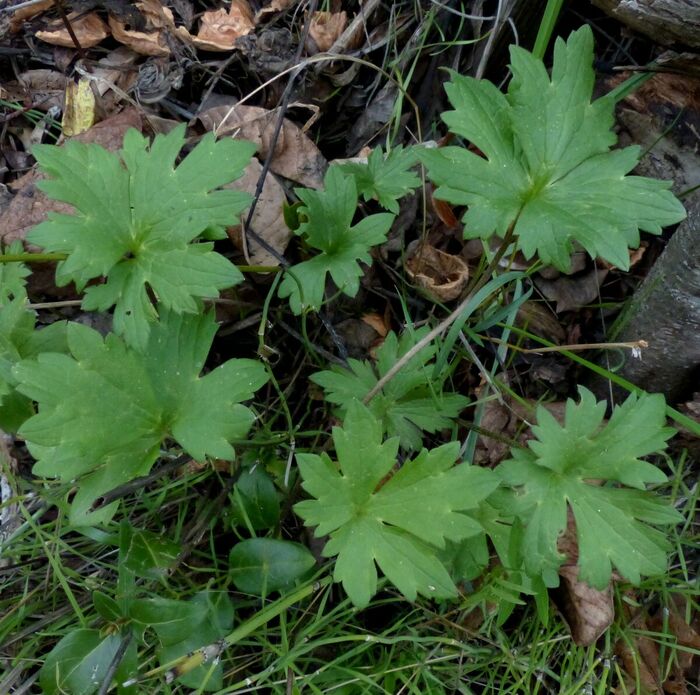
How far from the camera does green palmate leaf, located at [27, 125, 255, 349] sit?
5.31 ft

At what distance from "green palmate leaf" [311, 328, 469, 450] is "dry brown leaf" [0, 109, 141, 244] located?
105 cm

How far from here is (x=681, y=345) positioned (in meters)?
1.91

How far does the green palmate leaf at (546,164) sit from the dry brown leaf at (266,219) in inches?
25.7

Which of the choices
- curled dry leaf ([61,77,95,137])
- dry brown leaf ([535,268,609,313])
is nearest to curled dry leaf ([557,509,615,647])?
dry brown leaf ([535,268,609,313])

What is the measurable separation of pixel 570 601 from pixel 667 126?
4.76 ft

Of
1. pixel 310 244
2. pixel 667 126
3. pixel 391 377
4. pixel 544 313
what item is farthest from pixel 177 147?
pixel 667 126

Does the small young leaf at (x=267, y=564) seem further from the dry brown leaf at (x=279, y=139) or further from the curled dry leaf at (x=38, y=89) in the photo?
the curled dry leaf at (x=38, y=89)

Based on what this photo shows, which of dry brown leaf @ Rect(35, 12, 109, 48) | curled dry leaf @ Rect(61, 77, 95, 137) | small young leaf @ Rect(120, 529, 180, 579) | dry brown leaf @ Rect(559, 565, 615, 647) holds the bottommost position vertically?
dry brown leaf @ Rect(559, 565, 615, 647)

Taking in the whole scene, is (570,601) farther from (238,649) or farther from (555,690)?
(238,649)

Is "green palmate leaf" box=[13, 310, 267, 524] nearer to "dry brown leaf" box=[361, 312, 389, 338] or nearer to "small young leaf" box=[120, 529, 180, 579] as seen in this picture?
"small young leaf" box=[120, 529, 180, 579]

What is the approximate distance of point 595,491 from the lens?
1.70 meters

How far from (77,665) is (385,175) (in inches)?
62.6

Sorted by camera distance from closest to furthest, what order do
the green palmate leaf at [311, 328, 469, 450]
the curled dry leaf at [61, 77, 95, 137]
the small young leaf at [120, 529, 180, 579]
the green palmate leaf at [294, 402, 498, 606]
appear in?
the green palmate leaf at [294, 402, 498, 606] < the small young leaf at [120, 529, 180, 579] < the green palmate leaf at [311, 328, 469, 450] < the curled dry leaf at [61, 77, 95, 137]

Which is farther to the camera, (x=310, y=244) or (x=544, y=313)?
(x=544, y=313)
